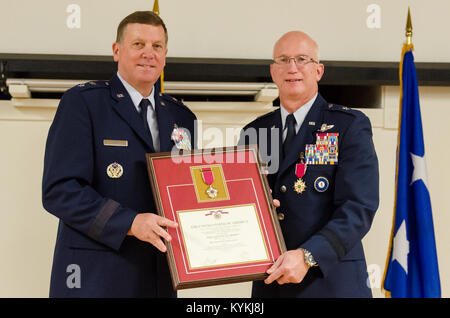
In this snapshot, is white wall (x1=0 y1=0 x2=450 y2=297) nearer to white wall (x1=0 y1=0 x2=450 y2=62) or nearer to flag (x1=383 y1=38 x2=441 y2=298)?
white wall (x1=0 y1=0 x2=450 y2=62)

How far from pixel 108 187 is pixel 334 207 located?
880mm

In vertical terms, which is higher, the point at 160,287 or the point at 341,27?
the point at 341,27

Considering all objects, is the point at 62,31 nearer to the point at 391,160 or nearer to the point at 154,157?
the point at 154,157

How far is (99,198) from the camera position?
1.96 metres

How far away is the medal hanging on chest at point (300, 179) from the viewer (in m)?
2.13

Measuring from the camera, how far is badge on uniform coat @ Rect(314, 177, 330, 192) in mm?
2127

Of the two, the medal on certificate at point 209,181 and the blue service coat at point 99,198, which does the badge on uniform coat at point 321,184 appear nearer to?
the medal on certificate at point 209,181

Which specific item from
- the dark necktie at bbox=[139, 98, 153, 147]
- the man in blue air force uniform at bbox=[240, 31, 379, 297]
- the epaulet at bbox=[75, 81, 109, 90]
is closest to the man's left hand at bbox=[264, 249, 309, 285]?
the man in blue air force uniform at bbox=[240, 31, 379, 297]

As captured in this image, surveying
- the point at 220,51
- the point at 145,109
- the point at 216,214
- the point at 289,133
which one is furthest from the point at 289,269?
the point at 220,51

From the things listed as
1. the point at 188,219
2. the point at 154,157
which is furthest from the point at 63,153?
the point at 188,219

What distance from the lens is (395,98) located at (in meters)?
3.71

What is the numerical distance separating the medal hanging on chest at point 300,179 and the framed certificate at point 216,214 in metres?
0.15

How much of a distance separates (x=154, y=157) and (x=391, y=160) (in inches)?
86.8

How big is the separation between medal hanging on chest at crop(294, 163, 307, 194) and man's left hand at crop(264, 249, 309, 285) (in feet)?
0.88
